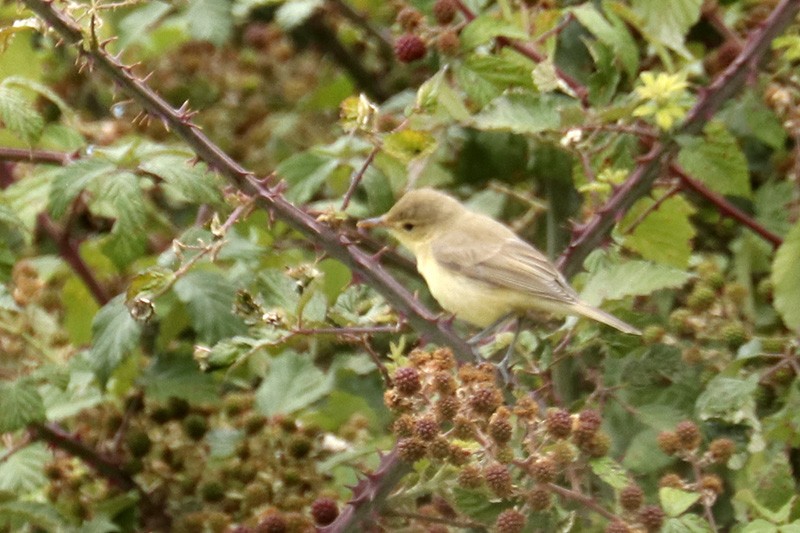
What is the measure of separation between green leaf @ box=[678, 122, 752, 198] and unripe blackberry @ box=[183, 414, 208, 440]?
4.63ft

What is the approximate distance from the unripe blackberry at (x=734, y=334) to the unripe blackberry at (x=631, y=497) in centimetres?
77

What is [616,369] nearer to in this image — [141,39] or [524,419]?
[524,419]

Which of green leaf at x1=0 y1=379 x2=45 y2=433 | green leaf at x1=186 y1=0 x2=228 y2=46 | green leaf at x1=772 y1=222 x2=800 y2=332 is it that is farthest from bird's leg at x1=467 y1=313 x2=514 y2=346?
green leaf at x1=186 y1=0 x2=228 y2=46

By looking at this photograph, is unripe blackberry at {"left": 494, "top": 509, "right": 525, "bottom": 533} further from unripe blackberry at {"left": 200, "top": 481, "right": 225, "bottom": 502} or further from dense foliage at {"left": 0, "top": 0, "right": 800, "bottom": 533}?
unripe blackberry at {"left": 200, "top": 481, "right": 225, "bottom": 502}

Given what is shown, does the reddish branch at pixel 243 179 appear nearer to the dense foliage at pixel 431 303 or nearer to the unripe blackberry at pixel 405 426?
the dense foliage at pixel 431 303

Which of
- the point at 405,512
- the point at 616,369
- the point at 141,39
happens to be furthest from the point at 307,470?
the point at 141,39

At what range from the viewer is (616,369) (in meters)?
2.89

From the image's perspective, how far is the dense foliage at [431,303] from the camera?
2.45 meters

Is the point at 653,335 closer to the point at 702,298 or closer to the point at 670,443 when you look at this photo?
the point at 702,298

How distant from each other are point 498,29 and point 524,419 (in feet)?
3.64

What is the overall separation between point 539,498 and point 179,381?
122 centimetres

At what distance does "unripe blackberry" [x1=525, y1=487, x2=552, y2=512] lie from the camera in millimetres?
2307

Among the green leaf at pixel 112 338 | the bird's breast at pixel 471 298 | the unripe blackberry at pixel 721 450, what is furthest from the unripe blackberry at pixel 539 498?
the green leaf at pixel 112 338

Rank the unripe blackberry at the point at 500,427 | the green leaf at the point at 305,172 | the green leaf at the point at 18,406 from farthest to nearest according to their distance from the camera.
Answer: the green leaf at the point at 305,172
the green leaf at the point at 18,406
the unripe blackberry at the point at 500,427
